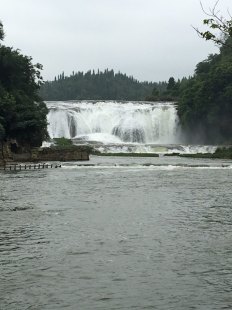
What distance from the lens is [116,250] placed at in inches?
478

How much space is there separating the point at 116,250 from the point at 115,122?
240 feet

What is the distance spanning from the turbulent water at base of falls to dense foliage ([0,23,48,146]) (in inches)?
792

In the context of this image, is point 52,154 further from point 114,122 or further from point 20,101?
point 114,122

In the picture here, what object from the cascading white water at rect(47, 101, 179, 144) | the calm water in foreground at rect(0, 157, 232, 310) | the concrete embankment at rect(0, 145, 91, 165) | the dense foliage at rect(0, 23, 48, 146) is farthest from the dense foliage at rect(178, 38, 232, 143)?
the calm water in foreground at rect(0, 157, 232, 310)

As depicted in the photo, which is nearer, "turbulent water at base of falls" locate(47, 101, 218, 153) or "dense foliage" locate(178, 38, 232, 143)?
"turbulent water at base of falls" locate(47, 101, 218, 153)

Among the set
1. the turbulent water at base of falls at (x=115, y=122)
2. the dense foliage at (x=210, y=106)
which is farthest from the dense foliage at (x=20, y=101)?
the dense foliage at (x=210, y=106)

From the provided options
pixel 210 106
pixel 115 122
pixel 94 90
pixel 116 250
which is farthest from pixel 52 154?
pixel 94 90

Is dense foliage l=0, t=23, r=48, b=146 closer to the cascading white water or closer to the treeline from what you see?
the cascading white water

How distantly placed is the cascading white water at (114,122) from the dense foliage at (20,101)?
20119mm

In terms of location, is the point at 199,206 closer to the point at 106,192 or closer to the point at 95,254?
the point at 106,192

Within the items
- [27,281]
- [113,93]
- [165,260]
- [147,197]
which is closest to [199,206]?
[147,197]

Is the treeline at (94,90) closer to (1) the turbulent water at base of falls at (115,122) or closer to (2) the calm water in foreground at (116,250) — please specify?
(1) the turbulent water at base of falls at (115,122)

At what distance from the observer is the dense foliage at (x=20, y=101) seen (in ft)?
168

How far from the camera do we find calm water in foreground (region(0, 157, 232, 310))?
351 inches
